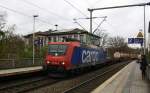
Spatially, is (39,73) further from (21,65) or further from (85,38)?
(85,38)

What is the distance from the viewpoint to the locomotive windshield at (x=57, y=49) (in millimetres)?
24175

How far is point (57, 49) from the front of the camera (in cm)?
2464

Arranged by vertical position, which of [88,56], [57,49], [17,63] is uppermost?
[57,49]

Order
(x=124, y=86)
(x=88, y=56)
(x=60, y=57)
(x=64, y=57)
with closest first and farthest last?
(x=124, y=86)
(x=64, y=57)
(x=60, y=57)
(x=88, y=56)

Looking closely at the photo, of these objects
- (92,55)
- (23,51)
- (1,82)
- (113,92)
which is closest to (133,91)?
(113,92)

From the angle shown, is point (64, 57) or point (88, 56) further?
point (88, 56)

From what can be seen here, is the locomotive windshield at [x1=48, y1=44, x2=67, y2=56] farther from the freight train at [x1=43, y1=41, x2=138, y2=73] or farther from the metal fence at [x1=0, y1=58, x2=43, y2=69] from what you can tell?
the metal fence at [x1=0, y1=58, x2=43, y2=69]

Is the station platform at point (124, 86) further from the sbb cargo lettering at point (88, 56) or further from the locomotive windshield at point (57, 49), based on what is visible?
the sbb cargo lettering at point (88, 56)

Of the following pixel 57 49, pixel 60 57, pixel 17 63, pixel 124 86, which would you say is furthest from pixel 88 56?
pixel 124 86

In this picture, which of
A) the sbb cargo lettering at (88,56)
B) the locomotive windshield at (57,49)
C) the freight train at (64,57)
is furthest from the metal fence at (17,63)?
the sbb cargo lettering at (88,56)

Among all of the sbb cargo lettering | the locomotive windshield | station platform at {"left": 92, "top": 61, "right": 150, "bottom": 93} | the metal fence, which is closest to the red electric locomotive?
the locomotive windshield

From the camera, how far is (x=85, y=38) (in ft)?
123

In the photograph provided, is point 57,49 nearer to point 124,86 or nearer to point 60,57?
point 60,57

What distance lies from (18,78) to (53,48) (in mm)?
4513
